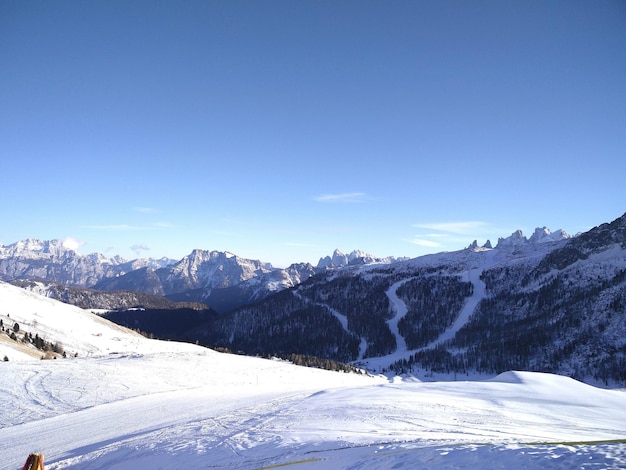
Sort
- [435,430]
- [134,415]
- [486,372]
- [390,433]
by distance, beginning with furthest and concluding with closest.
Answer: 1. [486,372]
2. [134,415]
3. [435,430]
4. [390,433]

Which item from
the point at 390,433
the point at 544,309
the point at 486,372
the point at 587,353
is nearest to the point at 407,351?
the point at 486,372

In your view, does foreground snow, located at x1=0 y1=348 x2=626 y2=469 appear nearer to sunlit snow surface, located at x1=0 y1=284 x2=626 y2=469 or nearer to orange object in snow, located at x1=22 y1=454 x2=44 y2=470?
sunlit snow surface, located at x1=0 y1=284 x2=626 y2=469

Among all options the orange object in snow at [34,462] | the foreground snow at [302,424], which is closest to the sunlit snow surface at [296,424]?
the foreground snow at [302,424]

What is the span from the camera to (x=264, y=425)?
1895 centimetres

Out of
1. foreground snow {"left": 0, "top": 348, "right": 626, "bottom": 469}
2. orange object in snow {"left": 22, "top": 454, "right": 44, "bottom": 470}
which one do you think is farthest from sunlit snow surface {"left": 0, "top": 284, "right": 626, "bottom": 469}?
orange object in snow {"left": 22, "top": 454, "right": 44, "bottom": 470}

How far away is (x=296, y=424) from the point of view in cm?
1875

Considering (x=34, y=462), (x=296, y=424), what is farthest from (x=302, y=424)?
(x=34, y=462)

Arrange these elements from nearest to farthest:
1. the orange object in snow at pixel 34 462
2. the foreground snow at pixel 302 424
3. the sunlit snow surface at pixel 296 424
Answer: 1. the orange object in snow at pixel 34 462
2. the sunlit snow surface at pixel 296 424
3. the foreground snow at pixel 302 424

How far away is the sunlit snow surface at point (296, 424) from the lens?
40.8 ft

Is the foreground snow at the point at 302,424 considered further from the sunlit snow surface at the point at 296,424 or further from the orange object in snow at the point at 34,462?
the orange object in snow at the point at 34,462

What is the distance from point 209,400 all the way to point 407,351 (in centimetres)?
17276

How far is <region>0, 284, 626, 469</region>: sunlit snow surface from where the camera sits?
12445 millimetres

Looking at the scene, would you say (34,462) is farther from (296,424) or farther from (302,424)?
(302,424)

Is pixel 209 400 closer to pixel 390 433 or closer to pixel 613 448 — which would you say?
pixel 390 433
